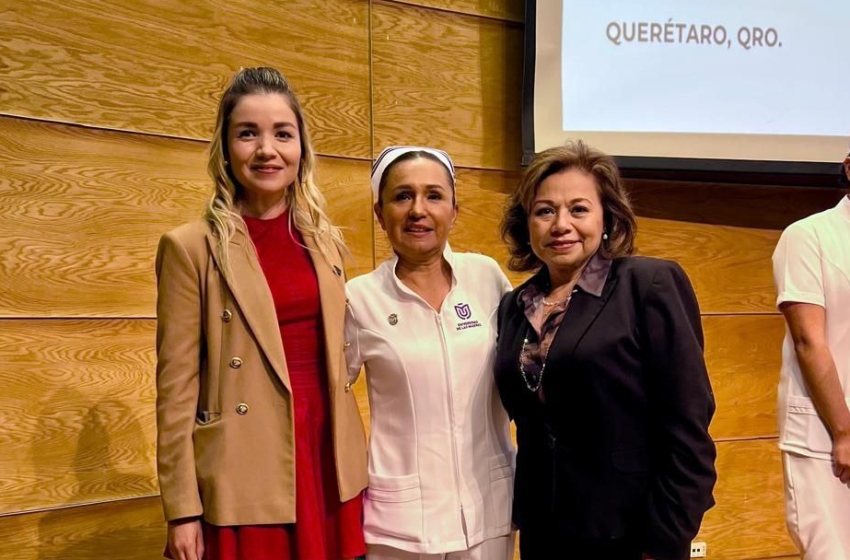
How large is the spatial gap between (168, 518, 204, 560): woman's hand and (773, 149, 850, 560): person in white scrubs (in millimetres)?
1373

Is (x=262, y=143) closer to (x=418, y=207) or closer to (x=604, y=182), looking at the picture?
(x=418, y=207)

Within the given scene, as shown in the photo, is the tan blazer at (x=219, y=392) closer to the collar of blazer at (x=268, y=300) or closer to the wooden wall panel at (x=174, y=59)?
the collar of blazer at (x=268, y=300)

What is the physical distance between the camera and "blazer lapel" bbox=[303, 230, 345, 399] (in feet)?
4.66

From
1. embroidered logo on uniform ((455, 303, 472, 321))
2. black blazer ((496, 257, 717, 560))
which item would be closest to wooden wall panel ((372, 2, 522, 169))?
embroidered logo on uniform ((455, 303, 472, 321))

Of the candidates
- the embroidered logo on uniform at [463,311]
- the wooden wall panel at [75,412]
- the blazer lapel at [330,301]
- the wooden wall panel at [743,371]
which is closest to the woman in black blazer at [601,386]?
the embroidered logo on uniform at [463,311]

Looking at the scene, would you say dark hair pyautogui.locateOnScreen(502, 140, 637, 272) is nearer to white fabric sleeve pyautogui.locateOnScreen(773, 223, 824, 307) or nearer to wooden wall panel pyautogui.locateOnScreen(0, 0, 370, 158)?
white fabric sleeve pyautogui.locateOnScreen(773, 223, 824, 307)

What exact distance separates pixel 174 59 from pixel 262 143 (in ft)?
3.44

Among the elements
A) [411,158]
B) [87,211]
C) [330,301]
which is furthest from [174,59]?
[330,301]

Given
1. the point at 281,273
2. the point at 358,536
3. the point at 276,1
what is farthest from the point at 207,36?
the point at 358,536

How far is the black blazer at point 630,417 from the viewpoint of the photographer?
128 centimetres

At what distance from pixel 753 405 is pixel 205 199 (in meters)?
2.33

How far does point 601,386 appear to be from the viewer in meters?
1.33

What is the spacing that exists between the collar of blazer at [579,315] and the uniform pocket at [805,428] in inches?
27.3

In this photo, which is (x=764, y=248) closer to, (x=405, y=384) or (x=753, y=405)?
(x=753, y=405)
